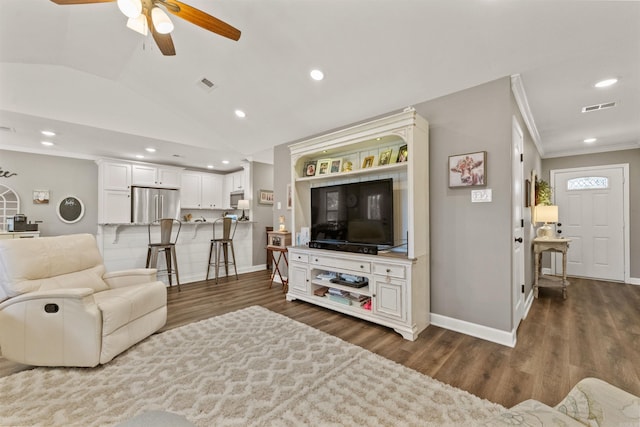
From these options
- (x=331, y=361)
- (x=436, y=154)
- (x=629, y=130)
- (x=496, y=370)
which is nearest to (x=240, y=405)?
(x=331, y=361)

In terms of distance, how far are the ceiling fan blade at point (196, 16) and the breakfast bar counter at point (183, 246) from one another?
345 cm

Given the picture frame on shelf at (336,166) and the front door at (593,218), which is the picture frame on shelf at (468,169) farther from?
the front door at (593,218)

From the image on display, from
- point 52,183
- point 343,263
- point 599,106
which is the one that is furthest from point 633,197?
point 52,183

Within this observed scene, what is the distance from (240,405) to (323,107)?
10.4 ft

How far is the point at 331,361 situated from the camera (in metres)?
2.09

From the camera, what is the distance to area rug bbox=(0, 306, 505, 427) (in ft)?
4.97

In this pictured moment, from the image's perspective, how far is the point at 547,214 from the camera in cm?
387

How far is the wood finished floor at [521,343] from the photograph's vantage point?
185 cm

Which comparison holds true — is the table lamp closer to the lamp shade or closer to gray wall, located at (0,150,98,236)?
the lamp shade

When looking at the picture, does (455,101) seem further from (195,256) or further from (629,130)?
(195,256)

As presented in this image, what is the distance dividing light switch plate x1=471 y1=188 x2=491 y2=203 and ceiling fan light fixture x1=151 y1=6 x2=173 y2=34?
2845mm

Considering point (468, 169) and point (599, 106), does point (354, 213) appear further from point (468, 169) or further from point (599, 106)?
point (599, 106)

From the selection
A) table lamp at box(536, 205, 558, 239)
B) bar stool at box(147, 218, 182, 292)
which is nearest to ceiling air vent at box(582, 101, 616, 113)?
table lamp at box(536, 205, 558, 239)

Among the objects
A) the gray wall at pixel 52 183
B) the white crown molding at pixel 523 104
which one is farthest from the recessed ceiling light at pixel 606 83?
the gray wall at pixel 52 183
